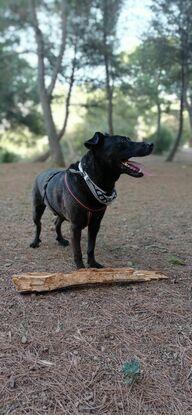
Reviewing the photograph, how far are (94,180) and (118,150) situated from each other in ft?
1.09

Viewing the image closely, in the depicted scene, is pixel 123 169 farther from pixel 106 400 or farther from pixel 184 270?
pixel 106 400

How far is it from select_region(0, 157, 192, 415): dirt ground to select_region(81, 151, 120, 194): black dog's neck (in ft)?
2.89

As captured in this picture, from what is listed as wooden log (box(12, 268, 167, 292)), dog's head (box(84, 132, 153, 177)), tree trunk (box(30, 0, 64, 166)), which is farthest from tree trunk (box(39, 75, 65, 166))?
wooden log (box(12, 268, 167, 292))

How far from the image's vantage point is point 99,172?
150 inches

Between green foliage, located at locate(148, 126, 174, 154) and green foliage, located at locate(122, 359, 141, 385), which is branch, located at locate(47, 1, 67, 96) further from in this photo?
green foliage, located at locate(122, 359, 141, 385)

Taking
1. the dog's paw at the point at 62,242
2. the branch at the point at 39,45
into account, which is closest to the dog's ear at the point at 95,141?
the dog's paw at the point at 62,242

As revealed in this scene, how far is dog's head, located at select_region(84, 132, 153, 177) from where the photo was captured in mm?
3703

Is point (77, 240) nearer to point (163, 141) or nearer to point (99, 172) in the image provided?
point (99, 172)

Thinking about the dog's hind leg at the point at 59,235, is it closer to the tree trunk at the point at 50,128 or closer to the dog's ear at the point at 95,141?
the dog's ear at the point at 95,141

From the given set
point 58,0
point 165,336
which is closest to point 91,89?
point 58,0

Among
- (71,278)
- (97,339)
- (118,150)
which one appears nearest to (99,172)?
(118,150)

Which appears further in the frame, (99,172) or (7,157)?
(7,157)

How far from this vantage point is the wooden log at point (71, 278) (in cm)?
347

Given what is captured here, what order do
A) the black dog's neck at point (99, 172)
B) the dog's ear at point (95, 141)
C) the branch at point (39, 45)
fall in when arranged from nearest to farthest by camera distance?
the dog's ear at point (95, 141) → the black dog's neck at point (99, 172) → the branch at point (39, 45)
